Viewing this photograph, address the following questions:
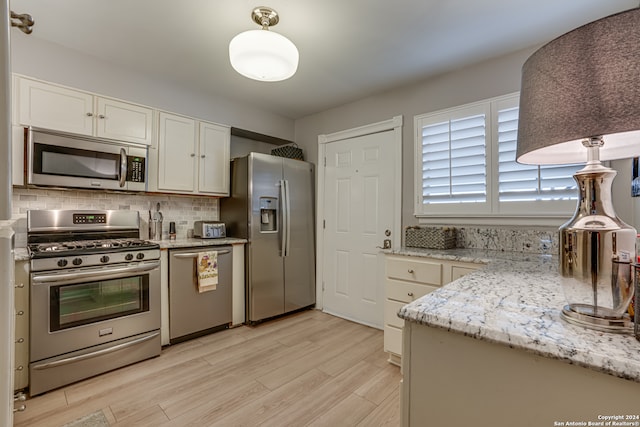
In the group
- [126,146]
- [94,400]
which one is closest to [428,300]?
[94,400]

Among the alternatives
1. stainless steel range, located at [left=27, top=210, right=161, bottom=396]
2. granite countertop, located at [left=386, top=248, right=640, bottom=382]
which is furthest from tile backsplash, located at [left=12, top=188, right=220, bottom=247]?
granite countertop, located at [left=386, top=248, right=640, bottom=382]

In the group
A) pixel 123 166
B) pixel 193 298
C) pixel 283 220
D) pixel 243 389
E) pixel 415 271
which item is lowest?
pixel 243 389

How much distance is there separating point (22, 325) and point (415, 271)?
8.74 feet

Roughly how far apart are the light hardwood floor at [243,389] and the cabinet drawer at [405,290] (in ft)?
1.78

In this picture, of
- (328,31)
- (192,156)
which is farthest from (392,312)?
(192,156)

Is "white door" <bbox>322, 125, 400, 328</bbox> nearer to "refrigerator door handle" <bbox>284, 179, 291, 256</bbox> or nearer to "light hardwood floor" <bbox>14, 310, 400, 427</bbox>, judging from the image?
"refrigerator door handle" <bbox>284, 179, 291, 256</bbox>

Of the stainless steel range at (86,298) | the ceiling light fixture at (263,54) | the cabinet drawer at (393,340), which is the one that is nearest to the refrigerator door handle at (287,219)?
the stainless steel range at (86,298)

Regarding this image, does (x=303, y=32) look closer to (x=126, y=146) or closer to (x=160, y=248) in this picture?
(x=126, y=146)

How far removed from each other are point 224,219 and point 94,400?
197cm

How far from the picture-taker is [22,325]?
187 cm

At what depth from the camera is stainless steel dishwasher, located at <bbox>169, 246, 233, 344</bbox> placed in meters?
2.59

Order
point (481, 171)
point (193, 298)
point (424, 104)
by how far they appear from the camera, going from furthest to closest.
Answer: point (424, 104), point (193, 298), point (481, 171)

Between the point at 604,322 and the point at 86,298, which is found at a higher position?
the point at 604,322

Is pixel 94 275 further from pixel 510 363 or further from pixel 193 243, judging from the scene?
pixel 510 363
